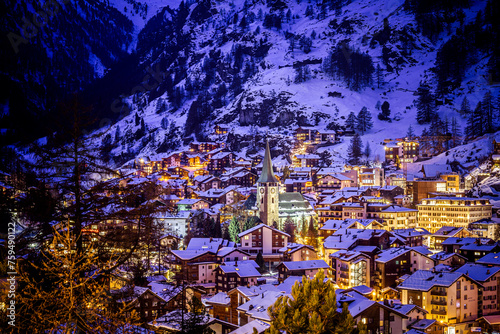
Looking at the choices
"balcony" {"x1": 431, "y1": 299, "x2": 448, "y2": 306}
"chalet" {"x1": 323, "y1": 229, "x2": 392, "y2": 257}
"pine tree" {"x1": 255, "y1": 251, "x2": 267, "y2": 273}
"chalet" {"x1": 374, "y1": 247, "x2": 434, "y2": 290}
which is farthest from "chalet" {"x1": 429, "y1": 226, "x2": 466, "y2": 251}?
"pine tree" {"x1": 255, "y1": 251, "x2": 267, "y2": 273}

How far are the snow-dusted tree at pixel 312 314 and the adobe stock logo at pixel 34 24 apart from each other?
486 feet

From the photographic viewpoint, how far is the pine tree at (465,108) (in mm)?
91562

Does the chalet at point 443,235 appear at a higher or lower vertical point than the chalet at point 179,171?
lower

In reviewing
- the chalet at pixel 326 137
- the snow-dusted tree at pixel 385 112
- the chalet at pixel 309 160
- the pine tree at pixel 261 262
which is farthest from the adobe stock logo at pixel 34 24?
the pine tree at pixel 261 262

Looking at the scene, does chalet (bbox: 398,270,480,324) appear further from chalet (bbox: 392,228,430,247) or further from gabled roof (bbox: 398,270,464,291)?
chalet (bbox: 392,228,430,247)

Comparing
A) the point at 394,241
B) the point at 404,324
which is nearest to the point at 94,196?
the point at 404,324

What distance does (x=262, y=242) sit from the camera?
49312 mm

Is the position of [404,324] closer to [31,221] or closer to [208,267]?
[208,267]

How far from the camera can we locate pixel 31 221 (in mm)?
8219

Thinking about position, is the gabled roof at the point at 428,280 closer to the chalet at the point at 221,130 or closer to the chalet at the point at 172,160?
the chalet at the point at 172,160

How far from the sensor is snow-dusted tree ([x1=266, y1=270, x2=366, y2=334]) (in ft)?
43.7

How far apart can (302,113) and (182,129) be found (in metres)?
36.4

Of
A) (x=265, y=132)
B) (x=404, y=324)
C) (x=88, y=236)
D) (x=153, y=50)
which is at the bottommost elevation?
(x=404, y=324)

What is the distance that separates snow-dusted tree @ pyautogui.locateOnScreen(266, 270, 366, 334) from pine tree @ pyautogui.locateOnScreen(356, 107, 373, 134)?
8461cm
